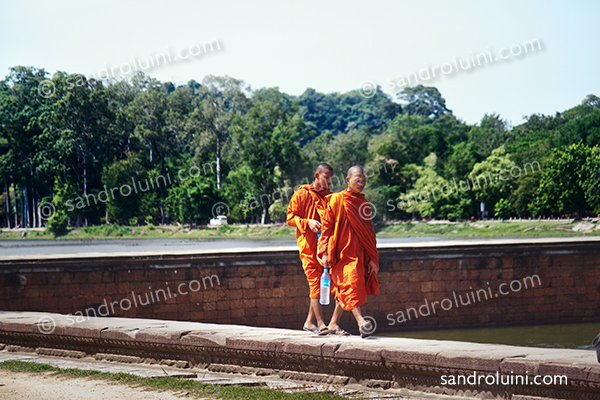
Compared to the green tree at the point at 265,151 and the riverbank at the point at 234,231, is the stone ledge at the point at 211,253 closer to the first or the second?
the riverbank at the point at 234,231

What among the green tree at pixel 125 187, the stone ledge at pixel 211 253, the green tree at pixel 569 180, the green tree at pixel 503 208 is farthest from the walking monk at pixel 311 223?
the green tree at pixel 503 208

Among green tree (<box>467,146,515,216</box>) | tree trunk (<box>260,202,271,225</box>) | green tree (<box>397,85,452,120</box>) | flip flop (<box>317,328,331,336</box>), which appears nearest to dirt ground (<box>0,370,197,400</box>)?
flip flop (<box>317,328,331,336</box>)

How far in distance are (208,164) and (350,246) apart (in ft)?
143

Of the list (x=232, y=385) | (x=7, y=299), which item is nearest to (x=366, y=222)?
(x=232, y=385)

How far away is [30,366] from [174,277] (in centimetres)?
668

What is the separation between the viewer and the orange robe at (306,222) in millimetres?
6938

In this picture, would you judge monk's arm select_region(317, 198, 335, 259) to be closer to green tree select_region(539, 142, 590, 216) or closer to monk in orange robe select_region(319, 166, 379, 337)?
monk in orange robe select_region(319, 166, 379, 337)

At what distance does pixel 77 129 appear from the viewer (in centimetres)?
4225

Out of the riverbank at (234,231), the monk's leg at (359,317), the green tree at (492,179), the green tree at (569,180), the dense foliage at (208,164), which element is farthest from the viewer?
the green tree at (492,179)

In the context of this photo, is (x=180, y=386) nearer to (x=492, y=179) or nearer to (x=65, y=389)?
(x=65, y=389)

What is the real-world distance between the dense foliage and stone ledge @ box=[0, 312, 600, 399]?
112ft

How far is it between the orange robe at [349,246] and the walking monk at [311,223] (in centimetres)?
30

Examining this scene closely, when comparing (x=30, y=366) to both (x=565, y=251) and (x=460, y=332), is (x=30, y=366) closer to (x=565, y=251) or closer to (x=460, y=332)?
(x=460, y=332)

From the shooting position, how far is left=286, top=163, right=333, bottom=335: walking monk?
693cm
